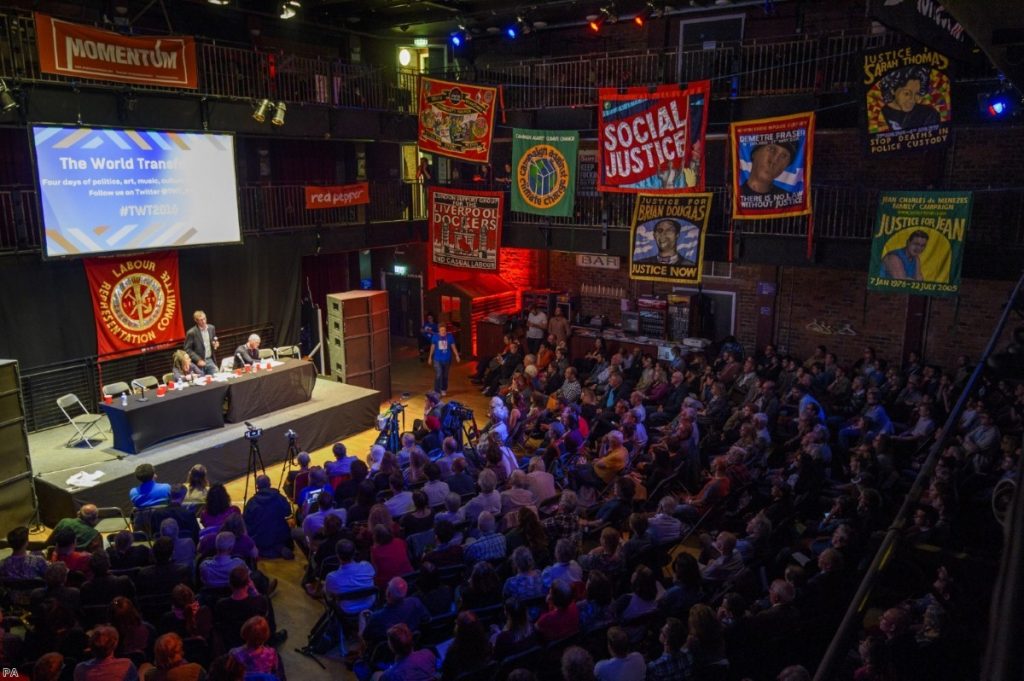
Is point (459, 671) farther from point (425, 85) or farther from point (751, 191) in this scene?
point (425, 85)

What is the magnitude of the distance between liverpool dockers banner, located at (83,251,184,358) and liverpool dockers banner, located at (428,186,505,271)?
5070mm

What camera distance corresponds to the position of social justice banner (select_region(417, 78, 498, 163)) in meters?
14.7

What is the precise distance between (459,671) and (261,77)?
501 inches

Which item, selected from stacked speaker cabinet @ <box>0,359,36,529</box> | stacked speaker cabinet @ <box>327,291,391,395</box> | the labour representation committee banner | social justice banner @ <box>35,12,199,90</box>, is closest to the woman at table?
stacked speaker cabinet @ <box>327,291,391,395</box>

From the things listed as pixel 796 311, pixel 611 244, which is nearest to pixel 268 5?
pixel 611 244

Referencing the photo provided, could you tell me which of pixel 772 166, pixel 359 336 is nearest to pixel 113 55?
pixel 359 336

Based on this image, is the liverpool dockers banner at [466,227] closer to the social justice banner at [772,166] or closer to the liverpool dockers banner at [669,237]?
the liverpool dockers banner at [669,237]

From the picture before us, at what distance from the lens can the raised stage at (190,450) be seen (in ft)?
32.7

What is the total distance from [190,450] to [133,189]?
4.51m

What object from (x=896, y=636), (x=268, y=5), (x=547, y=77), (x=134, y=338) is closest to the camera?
(x=896, y=636)

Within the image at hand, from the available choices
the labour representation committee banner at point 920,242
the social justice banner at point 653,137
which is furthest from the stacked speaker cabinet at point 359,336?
the labour representation committee banner at point 920,242

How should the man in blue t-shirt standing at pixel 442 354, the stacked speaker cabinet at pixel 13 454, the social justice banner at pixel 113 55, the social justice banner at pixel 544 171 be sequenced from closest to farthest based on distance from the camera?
the stacked speaker cabinet at pixel 13 454
the social justice banner at pixel 113 55
the social justice banner at pixel 544 171
the man in blue t-shirt standing at pixel 442 354

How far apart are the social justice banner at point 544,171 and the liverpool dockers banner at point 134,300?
6.42 meters

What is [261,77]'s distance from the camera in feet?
48.3
